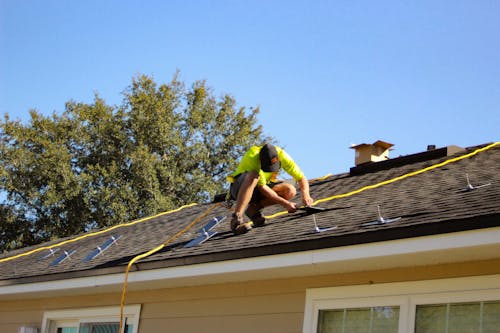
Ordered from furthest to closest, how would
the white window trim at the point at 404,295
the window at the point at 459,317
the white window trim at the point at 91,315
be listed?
the white window trim at the point at 91,315 < the white window trim at the point at 404,295 < the window at the point at 459,317

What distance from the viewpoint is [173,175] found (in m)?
29.3

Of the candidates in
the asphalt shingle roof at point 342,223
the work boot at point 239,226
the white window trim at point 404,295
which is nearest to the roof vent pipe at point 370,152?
the asphalt shingle roof at point 342,223

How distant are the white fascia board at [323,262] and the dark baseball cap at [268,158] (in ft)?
3.51

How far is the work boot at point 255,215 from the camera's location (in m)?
7.85

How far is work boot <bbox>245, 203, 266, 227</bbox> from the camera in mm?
7848

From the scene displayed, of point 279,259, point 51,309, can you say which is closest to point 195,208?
point 51,309

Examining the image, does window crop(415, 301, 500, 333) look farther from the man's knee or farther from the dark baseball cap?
the man's knee

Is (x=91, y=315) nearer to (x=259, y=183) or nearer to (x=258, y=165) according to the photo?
(x=259, y=183)

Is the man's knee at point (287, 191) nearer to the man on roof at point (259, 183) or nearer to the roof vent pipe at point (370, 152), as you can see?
the man on roof at point (259, 183)

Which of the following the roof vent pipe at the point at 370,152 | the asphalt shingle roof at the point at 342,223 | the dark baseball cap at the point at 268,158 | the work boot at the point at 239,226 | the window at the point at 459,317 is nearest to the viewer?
the window at the point at 459,317

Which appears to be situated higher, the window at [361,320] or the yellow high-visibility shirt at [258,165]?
the yellow high-visibility shirt at [258,165]

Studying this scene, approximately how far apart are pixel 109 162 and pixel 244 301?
76.8 feet

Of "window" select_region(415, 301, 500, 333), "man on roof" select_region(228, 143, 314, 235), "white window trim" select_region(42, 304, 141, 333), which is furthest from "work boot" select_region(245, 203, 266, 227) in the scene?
"window" select_region(415, 301, 500, 333)

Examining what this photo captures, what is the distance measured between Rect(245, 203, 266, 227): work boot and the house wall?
79 cm
